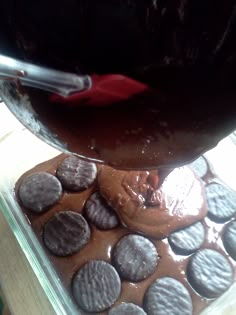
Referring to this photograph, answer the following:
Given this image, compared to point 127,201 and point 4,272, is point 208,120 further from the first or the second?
point 4,272

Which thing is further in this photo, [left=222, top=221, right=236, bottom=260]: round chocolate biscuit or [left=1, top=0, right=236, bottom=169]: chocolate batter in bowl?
[left=222, top=221, right=236, bottom=260]: round chocolate biscuit

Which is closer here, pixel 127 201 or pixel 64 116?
pixel 64 116

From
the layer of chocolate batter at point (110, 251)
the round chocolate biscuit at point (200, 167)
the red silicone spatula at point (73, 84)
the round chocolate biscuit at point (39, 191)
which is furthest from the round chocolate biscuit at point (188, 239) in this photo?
the red silicone spatula at point (73, 84)

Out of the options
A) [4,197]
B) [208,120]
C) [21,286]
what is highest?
[208,120]

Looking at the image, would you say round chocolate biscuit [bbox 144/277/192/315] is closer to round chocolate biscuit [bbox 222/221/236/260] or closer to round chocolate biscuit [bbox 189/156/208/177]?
round chocolate biscuit [bbox 222/221/236/260]

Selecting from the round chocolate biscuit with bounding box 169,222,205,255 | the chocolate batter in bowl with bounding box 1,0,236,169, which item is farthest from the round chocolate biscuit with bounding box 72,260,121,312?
the chocolate batter in bowl with bounding box 1,0,236,169

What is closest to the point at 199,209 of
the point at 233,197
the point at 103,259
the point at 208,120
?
the point at 233,197
